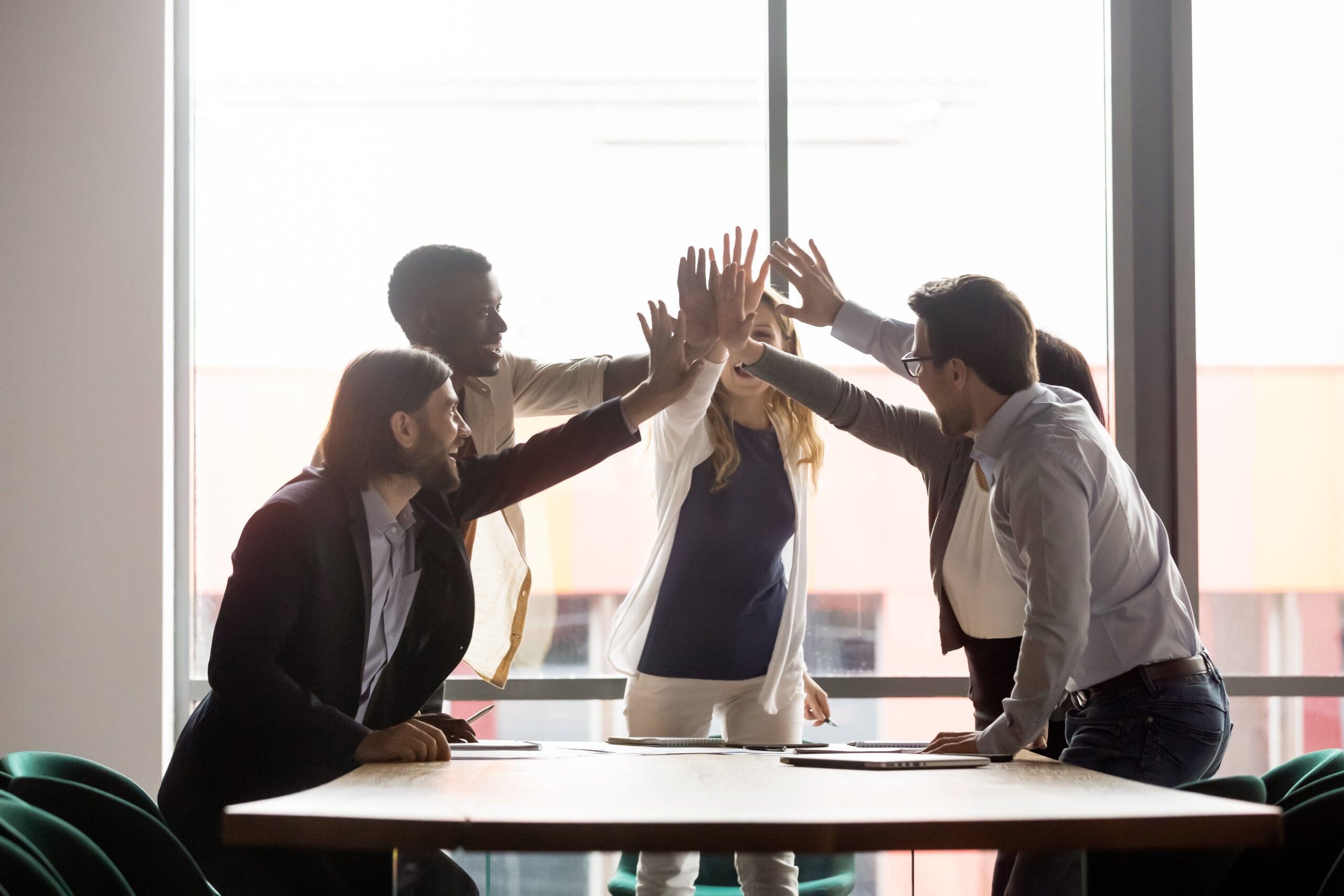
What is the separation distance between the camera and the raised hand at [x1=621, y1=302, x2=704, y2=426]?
2.43 m

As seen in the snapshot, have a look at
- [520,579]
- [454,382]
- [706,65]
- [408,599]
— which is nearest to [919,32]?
[706,65]

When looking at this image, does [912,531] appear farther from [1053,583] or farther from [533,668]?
[1053,583]

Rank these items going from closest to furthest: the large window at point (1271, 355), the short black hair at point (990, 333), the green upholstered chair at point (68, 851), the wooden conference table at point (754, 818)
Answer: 1. the wooden conference table at point (754, 818)
2. the green upholstered chair at point (68, 851)
3. the short black hair at point (990, 333)
4. the large window at point (1271, 355)

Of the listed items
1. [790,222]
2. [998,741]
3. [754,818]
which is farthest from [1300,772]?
[790,222]

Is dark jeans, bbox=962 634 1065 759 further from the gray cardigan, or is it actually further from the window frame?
the window frame

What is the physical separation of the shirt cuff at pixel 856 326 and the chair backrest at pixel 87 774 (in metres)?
1.88

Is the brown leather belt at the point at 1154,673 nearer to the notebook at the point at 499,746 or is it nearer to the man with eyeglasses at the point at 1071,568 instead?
the man with eyeglasses at the point at 1071,568

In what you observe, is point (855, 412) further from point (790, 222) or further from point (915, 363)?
point (790, 222)

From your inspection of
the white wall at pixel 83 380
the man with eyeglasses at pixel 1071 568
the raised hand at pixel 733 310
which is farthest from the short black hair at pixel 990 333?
the white wall at pixel 83 380

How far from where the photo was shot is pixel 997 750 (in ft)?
5.77

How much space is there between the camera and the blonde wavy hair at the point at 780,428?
111 inches

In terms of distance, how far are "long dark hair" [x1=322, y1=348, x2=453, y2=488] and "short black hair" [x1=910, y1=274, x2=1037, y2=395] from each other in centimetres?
104

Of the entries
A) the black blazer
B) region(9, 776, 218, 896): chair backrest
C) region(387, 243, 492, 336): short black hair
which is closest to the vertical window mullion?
region(387, 243, 492, 336): short black hair

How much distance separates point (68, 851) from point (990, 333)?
5.55ft
